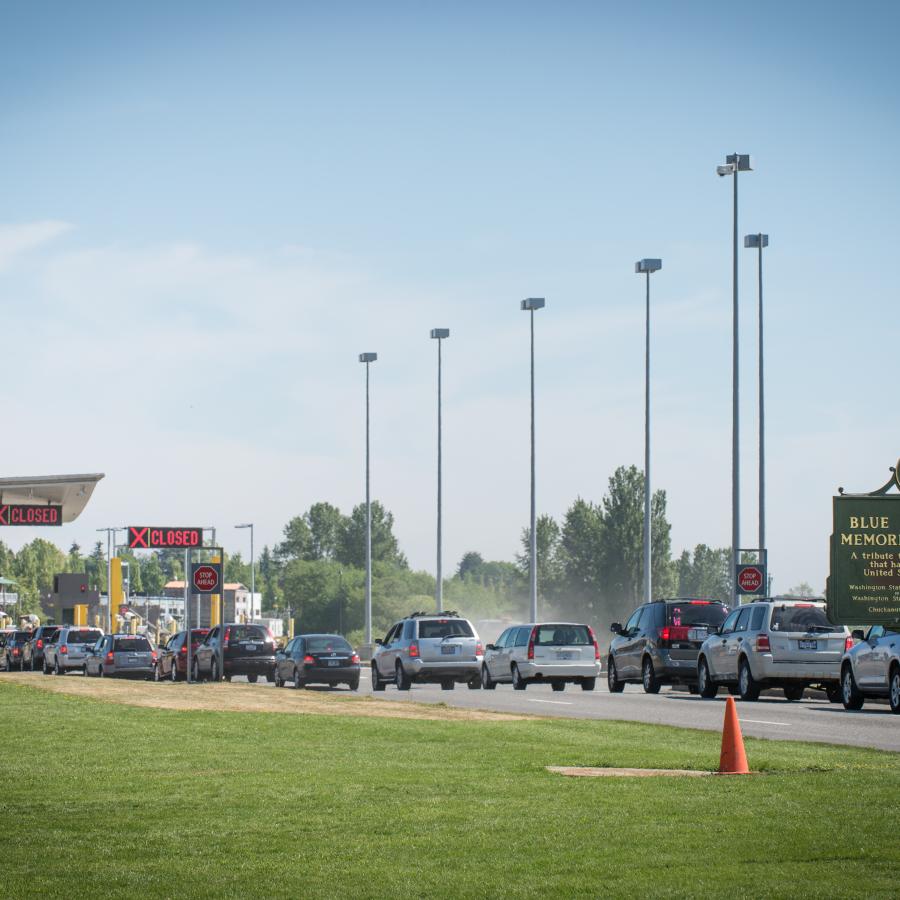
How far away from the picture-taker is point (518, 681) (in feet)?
127

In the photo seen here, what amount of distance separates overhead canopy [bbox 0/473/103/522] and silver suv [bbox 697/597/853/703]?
1643cm

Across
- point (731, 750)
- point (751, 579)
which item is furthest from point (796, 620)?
point (731, 750)

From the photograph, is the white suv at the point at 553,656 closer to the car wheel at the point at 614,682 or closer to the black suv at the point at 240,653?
the car wheel at the point at 614,682

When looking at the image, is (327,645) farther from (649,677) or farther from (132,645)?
(132,645)

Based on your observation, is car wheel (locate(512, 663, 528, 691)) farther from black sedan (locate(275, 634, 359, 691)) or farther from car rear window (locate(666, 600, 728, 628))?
car rear window (locate(666, 600, 728, 628))

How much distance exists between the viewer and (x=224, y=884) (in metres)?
9.93

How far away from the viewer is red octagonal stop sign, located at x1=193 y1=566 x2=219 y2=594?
40.7 meters

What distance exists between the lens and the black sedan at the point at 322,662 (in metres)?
40.8

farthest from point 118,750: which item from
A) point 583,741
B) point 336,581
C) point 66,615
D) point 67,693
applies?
point 336,581

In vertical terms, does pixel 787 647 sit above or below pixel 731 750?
above

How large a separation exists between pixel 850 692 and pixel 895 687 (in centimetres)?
172

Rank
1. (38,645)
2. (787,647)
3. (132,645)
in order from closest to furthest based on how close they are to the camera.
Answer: (787,647), (132,645), (38,645)

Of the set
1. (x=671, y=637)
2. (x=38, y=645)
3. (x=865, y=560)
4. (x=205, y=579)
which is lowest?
(x=38, y=645)

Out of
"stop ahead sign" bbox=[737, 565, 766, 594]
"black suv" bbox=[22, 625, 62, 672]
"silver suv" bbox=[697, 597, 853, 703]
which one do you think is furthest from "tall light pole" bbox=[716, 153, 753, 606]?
"black suv" bbox=[22, 625, 62, 672]
